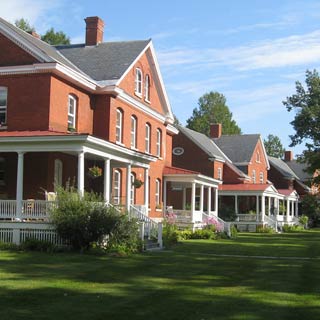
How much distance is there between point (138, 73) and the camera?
3244cm

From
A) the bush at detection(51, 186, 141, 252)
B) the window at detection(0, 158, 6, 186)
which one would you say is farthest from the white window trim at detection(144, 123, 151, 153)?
the bush at detection(51, 186, 141, 252)

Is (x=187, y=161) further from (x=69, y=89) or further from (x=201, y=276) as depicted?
(x=201, y=276)

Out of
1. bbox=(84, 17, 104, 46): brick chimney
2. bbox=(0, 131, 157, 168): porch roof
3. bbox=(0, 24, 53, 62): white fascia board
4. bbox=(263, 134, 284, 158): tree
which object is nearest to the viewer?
bbox=(0, 131, 157, 168): porch roof

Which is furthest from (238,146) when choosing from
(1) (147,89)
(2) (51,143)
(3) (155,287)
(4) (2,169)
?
(3) (155,287)

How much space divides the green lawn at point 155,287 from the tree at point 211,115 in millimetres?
72660

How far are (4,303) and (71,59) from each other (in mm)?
22936

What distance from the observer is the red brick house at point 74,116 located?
21884mm

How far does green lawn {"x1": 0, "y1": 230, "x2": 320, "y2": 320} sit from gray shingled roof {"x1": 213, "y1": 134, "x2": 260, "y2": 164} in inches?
1595

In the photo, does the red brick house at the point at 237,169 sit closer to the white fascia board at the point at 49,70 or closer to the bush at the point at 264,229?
the bush at the point at 264,229

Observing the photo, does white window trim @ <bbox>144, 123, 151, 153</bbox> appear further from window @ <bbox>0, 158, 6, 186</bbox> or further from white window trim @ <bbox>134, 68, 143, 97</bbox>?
window @ <bbox>0, 158, 6, 186</bbox>

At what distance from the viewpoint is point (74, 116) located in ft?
89.5

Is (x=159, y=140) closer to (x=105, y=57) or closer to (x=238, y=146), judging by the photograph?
(x=105, y=57)

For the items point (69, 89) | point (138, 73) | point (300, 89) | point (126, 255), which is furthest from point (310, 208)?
point (126, 255)

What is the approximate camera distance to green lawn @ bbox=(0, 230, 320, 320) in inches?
382
